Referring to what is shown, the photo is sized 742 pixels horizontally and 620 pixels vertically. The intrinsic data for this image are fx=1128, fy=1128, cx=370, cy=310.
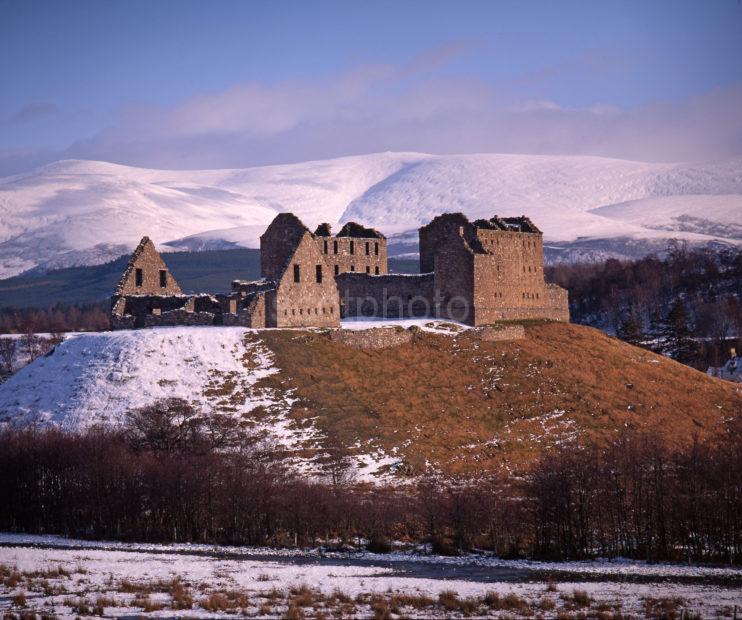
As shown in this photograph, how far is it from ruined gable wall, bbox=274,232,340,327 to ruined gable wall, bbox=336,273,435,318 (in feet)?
41.7

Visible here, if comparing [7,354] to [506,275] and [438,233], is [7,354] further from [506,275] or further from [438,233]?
[506,275]

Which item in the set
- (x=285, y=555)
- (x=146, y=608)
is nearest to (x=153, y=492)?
(x=285, y=555)

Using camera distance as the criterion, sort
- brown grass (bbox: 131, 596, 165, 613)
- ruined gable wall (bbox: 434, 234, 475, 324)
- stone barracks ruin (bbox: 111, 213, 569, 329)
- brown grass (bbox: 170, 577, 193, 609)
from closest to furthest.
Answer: brown grass (bbox: 131, 596, 165, 613) → brown grass (bbox: 170, 577, 193, 609) → stone barracks ruin (bbox: 111, 213, 569, 329) → ruined gable wall (bbox: 434, 234, 475, 324)

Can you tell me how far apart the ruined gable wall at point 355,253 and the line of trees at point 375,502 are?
40.4 m

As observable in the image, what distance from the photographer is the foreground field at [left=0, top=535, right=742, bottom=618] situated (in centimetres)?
4362

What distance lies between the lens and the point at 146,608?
43250 millimetres

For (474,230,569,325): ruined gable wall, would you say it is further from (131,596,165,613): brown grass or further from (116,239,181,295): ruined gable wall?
(131,596,165,613): brown grass

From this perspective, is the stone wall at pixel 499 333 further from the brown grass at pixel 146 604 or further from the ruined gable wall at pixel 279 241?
the brown grass at pixel 146 604

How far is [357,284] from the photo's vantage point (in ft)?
361

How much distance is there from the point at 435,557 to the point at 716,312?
130771 mm

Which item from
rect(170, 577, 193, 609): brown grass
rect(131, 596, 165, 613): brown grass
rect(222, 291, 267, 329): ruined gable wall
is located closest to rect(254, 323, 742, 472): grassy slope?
rect(222, 291, 267, 329): ruined gable wall

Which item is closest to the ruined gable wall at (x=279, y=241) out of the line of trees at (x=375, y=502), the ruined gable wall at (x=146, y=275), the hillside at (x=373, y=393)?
the ruined gable wall at (x=146, y=275)

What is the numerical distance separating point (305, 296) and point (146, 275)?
15647 millimetres

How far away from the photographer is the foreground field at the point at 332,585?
143ft
